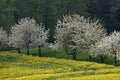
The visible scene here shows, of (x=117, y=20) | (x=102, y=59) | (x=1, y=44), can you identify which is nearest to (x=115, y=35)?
(x=102, y=59)

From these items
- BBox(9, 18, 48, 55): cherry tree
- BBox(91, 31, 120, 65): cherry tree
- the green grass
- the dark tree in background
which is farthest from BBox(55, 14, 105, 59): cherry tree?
the dark tree in background

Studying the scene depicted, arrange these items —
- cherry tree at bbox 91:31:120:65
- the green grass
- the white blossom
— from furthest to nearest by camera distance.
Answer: the green grass → the white blossom → cherry tree at bbox 91:31:120:65

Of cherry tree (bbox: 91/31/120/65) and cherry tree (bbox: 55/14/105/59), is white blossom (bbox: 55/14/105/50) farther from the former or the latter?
cherry tree (bbox: 91/31/120/65)

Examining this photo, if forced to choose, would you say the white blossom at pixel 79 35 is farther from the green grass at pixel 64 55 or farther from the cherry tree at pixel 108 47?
the cherry tree at pixel 108 47

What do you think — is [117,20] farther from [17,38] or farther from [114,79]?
[114,79]

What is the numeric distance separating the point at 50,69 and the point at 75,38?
3501 centimetres

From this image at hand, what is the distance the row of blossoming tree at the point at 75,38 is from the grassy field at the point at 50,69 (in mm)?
16619

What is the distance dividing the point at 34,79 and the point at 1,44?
72.4 m

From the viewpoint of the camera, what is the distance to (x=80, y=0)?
540ft

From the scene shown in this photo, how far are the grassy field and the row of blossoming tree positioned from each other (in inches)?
654

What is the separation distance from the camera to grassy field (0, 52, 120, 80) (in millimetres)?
52031

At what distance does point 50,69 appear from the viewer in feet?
211

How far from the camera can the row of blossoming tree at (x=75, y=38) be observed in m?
93.6

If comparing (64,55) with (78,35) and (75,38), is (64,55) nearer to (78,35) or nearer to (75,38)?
(78,35)
